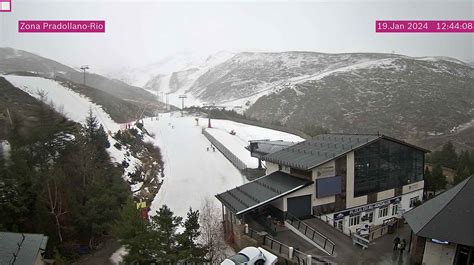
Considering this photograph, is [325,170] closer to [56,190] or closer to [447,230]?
[447,230]

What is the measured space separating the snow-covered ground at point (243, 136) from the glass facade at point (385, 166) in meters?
17.5

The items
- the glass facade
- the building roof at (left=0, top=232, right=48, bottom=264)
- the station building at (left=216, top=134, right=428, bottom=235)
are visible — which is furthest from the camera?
the glass facade

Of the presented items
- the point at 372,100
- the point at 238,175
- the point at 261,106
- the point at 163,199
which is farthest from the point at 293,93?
the point at 163,199

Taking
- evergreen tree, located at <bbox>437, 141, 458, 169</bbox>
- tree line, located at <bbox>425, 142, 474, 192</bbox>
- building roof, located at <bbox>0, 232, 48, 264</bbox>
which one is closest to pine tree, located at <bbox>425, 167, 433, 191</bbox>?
tree line, located at <bbox>425, 142, 474, 192</bbox>

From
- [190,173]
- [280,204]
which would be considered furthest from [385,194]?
[190,173]

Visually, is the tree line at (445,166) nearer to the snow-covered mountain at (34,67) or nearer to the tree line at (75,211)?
the tree line at (75,211)

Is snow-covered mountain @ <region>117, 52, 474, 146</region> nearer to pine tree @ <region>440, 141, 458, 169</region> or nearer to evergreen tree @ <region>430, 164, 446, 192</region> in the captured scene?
pine tree @ <region>440, 141, 458, 169</region>

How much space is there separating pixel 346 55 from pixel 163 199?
170963 millimetres

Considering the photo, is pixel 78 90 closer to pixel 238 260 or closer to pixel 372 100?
pixel 238 260

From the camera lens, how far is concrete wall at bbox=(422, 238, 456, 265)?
13.4 meters

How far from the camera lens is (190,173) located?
36.7m

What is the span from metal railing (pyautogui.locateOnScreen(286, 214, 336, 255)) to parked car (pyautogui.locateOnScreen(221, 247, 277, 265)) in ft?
12.2

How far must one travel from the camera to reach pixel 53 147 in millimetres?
21797

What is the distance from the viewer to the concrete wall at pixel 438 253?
13414 millimetres
